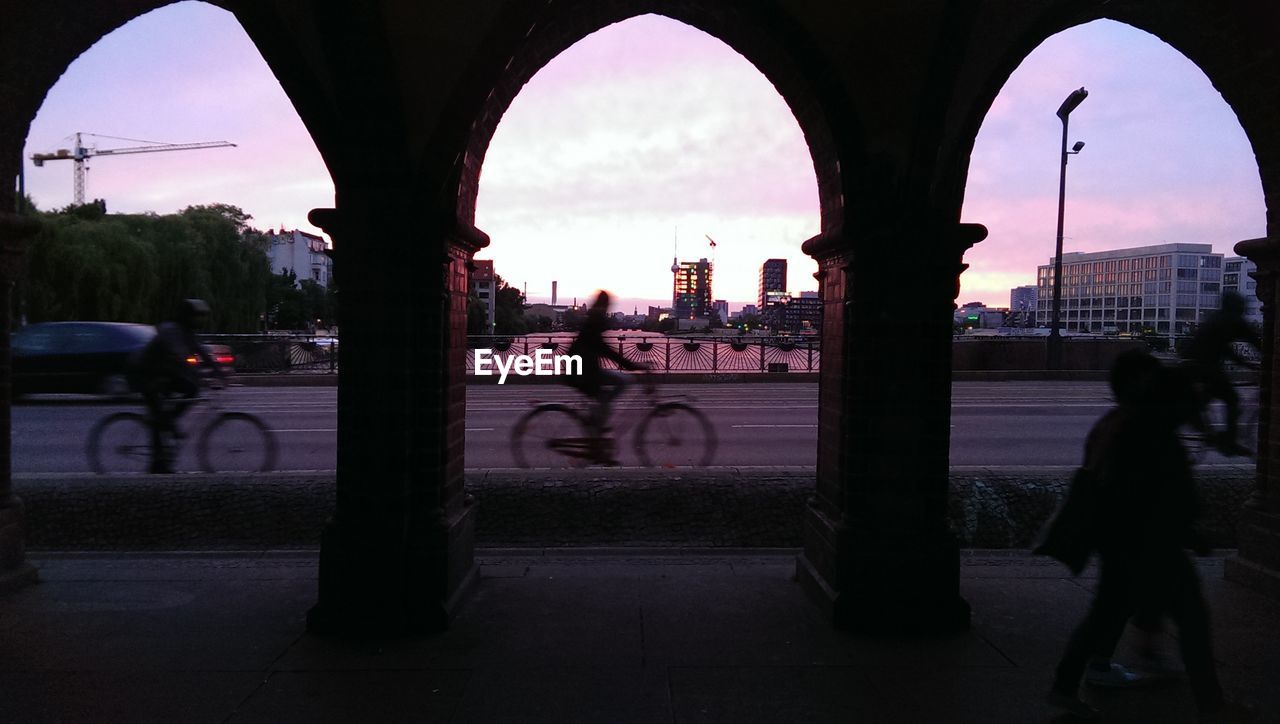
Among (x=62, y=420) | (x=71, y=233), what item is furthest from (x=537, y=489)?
(x=71, y=233)

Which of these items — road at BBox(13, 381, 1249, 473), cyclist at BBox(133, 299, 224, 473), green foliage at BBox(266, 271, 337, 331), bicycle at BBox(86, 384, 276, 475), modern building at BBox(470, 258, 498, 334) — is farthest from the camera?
green foliage at BBox(266, 271, 337, 331)

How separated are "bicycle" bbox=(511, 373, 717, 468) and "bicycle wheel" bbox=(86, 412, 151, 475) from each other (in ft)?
12.6

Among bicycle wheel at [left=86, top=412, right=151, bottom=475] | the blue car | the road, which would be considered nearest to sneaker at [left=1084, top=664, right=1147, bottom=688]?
the road

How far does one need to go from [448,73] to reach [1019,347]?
25263 millimetres

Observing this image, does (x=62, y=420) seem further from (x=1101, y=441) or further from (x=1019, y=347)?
(x=1019, y=347)

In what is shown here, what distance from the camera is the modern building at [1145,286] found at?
47.9 m

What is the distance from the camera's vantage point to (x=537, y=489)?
702 cm

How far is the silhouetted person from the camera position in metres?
3.42

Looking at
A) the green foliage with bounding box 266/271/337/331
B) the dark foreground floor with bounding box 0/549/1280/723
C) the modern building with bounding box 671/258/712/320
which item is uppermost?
the modern building with bounding box 671/258/712/320

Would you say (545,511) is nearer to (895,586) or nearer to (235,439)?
(895,586)

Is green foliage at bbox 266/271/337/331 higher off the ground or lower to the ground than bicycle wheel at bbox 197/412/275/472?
higher

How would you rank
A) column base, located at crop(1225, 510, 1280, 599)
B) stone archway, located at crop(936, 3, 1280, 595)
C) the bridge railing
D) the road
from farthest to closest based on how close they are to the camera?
1. the bridge railing
2. the road
3. column base, located at crop(1225, 510, 1280, 599)
4. stone archway, located at crop(936, 3, 1280, 595)

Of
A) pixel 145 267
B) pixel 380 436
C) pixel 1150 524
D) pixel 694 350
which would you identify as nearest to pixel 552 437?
pixel 380 436

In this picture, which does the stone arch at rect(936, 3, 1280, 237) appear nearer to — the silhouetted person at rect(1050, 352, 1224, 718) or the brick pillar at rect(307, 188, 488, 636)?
the silhouetted person at rect(1050, 352, 1224, 718)
